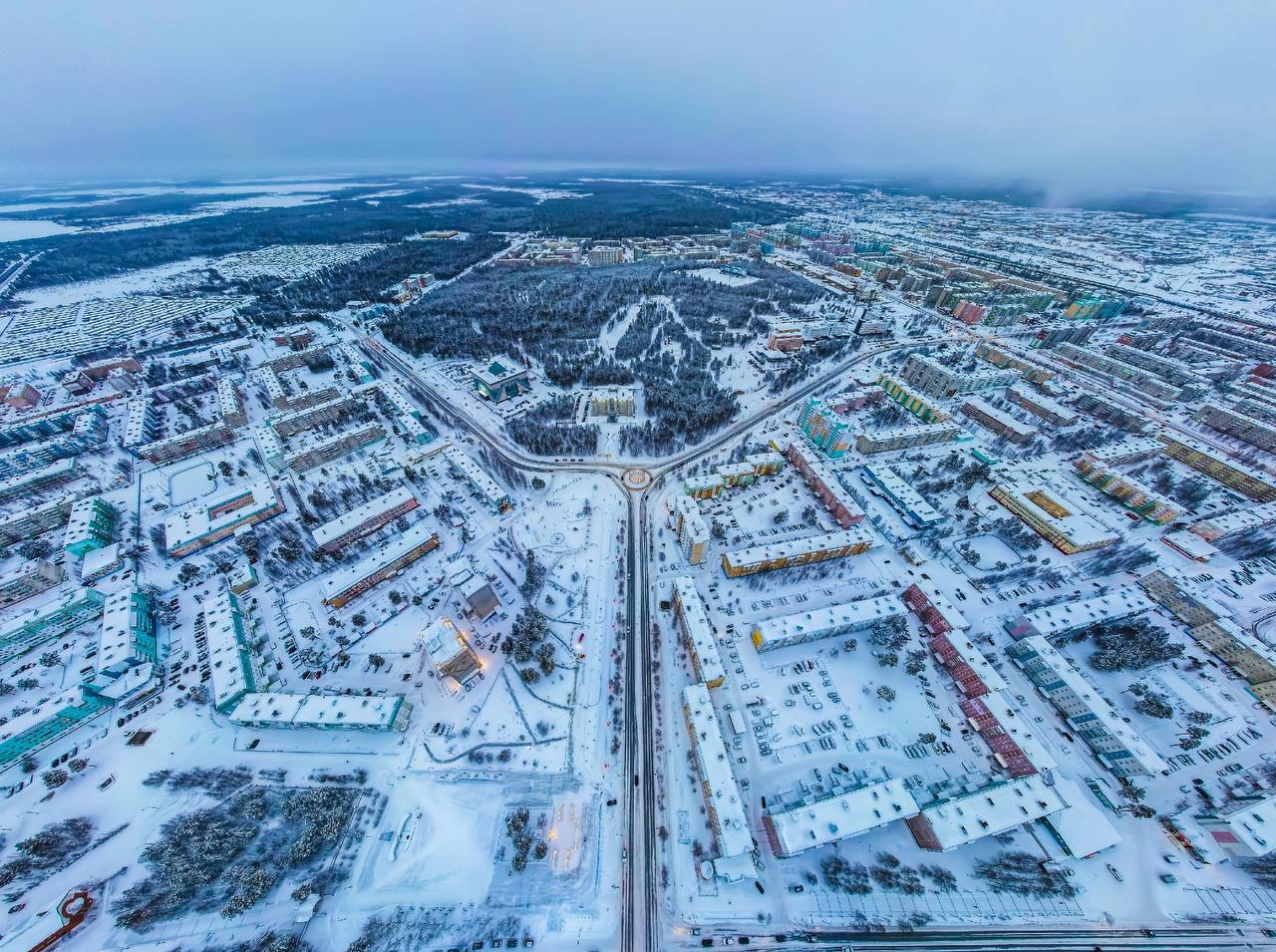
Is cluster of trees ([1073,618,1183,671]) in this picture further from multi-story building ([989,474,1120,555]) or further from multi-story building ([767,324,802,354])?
multi-story building ([767,324,802,354])

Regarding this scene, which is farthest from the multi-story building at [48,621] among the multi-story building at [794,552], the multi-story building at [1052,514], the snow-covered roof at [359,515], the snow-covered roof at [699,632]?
the multi-story building at [1052,514]

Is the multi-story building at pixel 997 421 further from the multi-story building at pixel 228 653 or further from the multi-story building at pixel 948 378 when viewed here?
the multi-story building at pixel 228 653

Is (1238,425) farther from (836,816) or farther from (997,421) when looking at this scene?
(836,816)

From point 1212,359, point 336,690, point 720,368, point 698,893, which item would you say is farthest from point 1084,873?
point 1212,359

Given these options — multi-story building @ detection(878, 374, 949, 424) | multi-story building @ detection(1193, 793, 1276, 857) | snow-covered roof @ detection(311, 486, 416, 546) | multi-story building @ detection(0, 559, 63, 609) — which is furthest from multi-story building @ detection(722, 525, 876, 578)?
multi-story building @ detection(0, 559, 63, 609)

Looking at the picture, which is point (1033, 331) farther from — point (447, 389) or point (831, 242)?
point (447, 389)

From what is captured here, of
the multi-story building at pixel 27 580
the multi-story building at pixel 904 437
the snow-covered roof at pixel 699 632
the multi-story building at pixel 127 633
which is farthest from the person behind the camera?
the multi-story building at pixel 904 437
